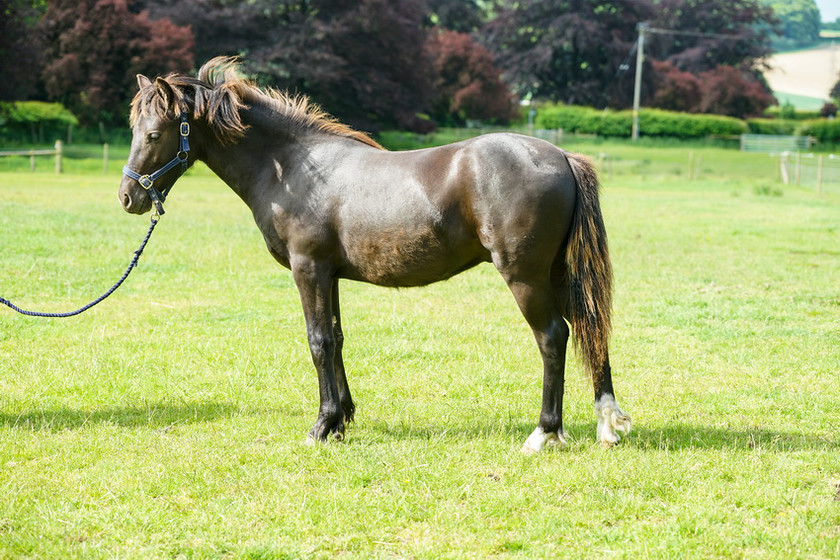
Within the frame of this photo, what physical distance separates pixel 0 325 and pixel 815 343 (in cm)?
792

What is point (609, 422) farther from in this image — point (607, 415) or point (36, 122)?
point (36, 122)

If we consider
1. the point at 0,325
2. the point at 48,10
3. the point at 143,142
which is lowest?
the point at 0,325

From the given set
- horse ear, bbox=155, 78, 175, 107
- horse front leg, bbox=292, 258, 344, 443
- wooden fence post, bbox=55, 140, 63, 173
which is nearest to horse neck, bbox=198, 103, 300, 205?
horse ear, bbox=155, 78, 175, 107

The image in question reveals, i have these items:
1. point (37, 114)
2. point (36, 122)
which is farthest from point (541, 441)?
point (36, 122)

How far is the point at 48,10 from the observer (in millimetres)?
39594

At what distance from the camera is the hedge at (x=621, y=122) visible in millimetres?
61156

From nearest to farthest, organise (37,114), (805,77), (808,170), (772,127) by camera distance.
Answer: (808,170) → (37,114) → (772,127) → (805,77)

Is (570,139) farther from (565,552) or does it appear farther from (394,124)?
(565,552)

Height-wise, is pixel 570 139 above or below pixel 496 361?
above

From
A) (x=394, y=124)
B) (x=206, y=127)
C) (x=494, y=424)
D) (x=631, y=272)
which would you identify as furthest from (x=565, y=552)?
(x=394, y=124)

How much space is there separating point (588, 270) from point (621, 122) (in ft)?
191

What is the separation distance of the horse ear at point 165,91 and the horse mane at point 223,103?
0.05 feet

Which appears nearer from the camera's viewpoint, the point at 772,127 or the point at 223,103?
the point at 223,103

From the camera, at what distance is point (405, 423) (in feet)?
19.9
